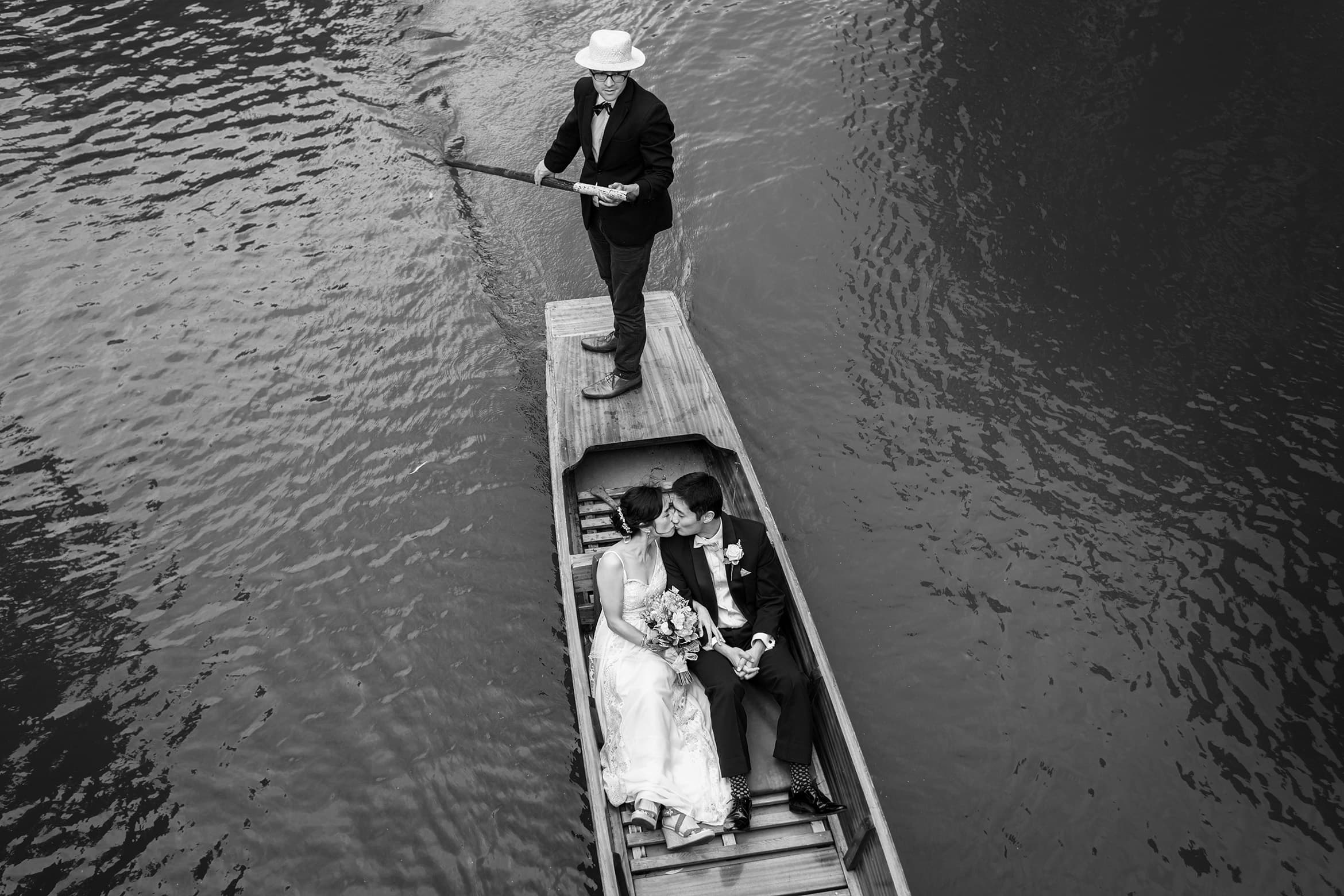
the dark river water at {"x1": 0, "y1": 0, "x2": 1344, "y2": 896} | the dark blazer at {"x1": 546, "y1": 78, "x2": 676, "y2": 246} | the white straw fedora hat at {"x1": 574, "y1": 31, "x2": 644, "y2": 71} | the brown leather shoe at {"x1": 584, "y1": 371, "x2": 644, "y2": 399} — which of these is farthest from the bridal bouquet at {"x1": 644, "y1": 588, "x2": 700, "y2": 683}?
the white straw fedora hat at {"x1": 574, "y1": 31, "x2": 644, "y2": 71}

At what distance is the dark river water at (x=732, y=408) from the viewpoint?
5.00 meters

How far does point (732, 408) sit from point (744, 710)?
122 inches

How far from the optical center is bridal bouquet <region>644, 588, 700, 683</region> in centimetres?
443

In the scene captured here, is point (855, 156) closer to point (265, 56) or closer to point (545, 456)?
point (545, 456)

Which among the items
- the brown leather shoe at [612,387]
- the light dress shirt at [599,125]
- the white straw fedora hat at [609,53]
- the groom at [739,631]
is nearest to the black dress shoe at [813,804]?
the groom at [739,631]

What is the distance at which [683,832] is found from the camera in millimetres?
4035

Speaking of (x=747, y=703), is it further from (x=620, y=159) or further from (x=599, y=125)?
(x=599, y=125)

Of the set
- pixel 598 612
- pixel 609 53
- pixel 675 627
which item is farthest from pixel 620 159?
pixel 675 627

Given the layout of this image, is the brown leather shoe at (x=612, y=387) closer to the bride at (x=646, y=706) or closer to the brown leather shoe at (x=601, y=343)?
the brown leather shoe at (x=601, y=343)

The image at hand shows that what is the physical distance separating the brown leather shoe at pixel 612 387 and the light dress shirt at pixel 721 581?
1869 mm

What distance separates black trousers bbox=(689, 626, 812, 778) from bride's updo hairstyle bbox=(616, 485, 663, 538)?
30.4 inches

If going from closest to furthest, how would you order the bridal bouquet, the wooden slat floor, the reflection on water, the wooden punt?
the wooden punt, the bridal bouquet, the reflection on water, the wooden slat floor

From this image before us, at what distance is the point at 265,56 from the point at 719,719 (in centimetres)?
1034

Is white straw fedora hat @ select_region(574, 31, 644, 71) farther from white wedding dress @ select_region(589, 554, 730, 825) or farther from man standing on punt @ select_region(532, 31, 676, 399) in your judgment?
white wedding dress @ select_region(589, 554, 730, 825)
